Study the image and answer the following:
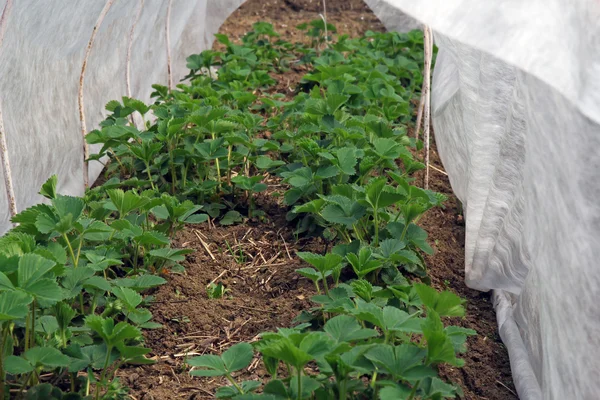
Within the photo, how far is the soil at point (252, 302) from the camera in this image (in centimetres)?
204

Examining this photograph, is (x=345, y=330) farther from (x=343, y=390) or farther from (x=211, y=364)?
(x=211, y=364)

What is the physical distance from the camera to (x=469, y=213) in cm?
245

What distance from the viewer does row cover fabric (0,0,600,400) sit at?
1.32 meters

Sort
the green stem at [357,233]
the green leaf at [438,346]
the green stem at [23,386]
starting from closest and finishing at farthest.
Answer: the green leaf at [438,346], the green stem at [23,386], the green stem at [357,233]

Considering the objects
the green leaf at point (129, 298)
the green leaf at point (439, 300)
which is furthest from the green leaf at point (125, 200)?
the green leaf at point (439, 300)

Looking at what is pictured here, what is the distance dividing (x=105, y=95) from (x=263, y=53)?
1600mm

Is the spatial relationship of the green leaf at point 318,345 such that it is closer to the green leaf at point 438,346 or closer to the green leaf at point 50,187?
the green leaf at point 438,346

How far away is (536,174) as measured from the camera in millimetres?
1680

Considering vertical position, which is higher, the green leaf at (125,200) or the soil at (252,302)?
the green leaf at (125,200)

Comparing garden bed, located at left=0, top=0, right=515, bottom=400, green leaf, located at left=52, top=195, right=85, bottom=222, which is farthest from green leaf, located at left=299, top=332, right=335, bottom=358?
green leaf, located at left=52, top=195, right=85, bottom=222

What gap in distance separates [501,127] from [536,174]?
568 millimetres

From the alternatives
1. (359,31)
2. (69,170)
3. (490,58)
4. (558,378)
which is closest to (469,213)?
(490,58)

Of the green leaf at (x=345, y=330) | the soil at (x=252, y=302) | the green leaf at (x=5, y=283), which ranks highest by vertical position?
the green leaf at (x=5, y=283)

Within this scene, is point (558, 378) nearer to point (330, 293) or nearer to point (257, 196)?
point (330, 293)
